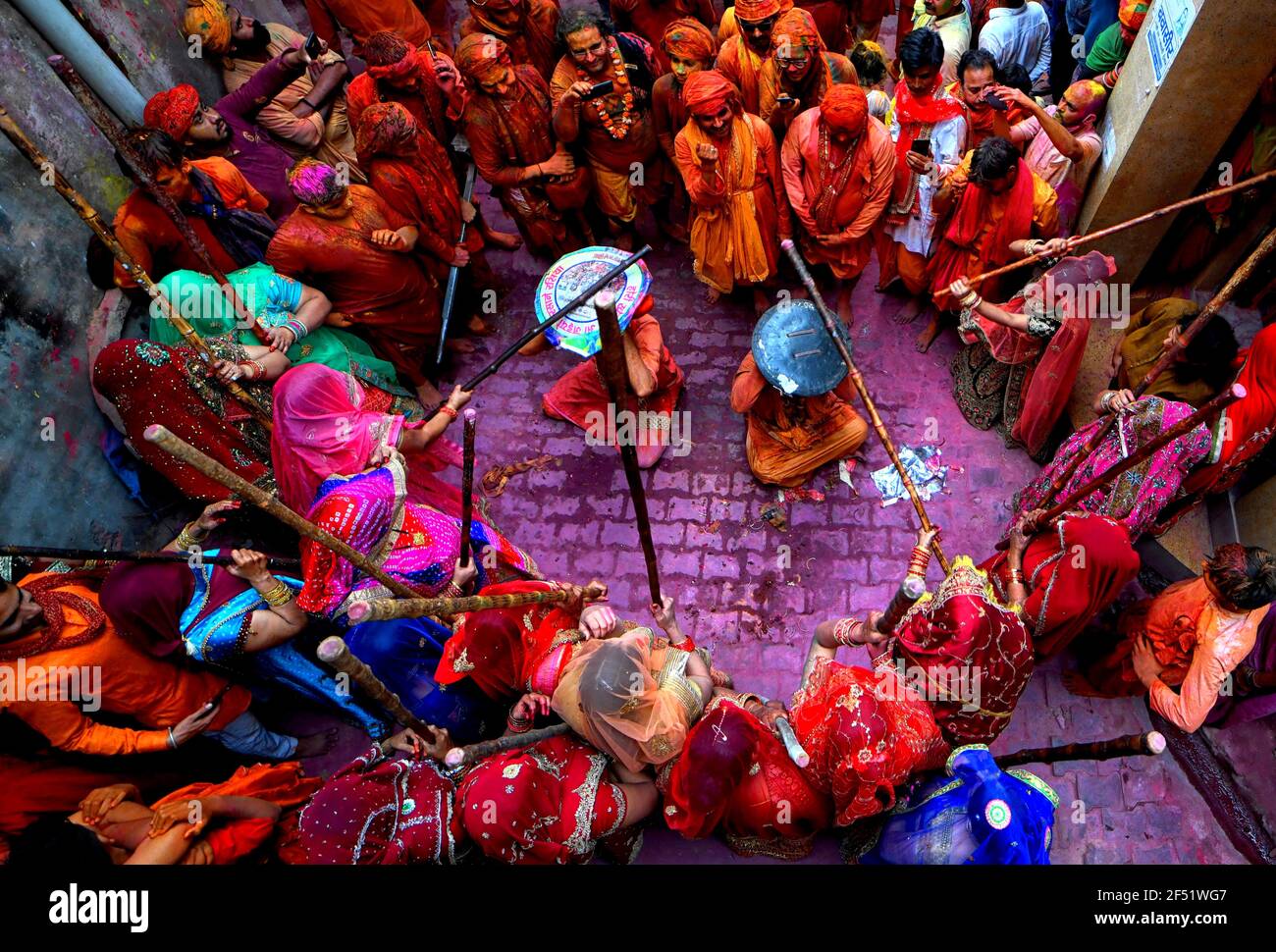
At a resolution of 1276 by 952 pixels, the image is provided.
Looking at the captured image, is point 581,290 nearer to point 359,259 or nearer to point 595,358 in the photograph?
point 595,358

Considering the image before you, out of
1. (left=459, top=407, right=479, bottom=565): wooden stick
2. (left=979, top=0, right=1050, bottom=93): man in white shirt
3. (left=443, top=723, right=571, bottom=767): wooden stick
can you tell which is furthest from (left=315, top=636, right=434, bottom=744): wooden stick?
(left=979, top=0, right=1050, bottom=93): man in white shirt

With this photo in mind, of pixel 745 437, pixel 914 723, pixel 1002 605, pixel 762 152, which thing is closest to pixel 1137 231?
pixel 762 152

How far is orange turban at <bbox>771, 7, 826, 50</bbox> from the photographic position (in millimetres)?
6203

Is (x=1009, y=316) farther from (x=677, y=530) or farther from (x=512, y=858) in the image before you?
(x=512, y=858)

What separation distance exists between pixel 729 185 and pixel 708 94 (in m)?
0.78

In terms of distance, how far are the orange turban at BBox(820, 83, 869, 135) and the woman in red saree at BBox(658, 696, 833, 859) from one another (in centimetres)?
433

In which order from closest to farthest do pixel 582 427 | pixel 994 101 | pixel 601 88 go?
1. pixel 994 101
2. pixel 601 88
3. pixel 582 427

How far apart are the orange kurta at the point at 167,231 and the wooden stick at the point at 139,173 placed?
1.41 feet

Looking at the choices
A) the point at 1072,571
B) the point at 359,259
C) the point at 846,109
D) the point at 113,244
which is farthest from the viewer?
the point at 359,259

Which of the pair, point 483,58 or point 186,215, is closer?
point 186,215

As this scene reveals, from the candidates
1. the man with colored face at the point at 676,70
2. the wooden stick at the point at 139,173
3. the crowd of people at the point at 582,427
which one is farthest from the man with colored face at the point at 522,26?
the wooden stick at the point at 139,173

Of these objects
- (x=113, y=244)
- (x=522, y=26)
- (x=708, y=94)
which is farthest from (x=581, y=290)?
(x=522, y=26)

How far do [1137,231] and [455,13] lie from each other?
9088 mm

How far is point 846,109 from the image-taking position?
571 centimetres
